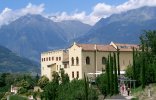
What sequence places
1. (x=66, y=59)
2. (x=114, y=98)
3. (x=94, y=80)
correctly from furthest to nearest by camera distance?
(x=66, y=59), (x=94, y=80), (x=114, y=98)

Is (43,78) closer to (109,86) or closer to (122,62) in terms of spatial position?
(122,62)

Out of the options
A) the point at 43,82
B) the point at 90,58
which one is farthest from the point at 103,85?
the point at 43,82

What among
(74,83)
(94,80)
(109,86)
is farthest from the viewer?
(94,80)

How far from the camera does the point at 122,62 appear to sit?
9175cm

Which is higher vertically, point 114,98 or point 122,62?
point 122,62

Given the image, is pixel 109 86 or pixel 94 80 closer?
pixel 109 86

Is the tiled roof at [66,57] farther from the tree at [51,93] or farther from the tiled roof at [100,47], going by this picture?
the tree at [51,93]

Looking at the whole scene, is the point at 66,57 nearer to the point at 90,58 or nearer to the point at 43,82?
the point at 43,82

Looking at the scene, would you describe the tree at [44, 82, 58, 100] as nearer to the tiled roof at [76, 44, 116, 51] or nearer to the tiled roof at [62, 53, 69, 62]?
the tiled roof at [76, 44, 116, 51]

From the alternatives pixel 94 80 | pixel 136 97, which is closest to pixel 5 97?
pixel 94 80

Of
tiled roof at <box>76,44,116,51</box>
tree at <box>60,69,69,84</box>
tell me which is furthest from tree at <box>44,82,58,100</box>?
tiled roof at <box>76,44,116,51</box>

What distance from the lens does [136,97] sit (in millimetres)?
60562

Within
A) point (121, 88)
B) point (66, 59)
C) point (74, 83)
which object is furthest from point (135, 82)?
point (66, 59)

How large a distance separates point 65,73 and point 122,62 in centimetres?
1204
